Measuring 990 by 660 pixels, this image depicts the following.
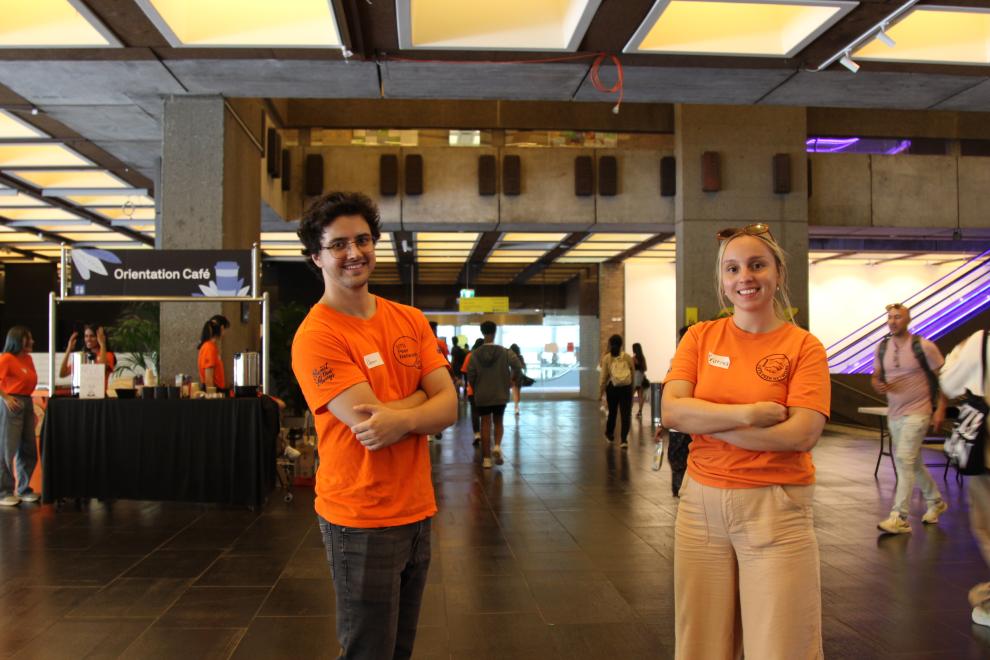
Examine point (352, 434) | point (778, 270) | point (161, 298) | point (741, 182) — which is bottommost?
point (352, 434)

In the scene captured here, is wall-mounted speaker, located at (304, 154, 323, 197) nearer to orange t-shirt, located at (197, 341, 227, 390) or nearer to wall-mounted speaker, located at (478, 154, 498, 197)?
wall-mounted speaker, located at (478, 154, 498, 197)

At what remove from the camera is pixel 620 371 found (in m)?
10.7

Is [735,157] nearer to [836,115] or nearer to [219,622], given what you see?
[836,115]

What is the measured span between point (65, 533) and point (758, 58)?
6843 millimetres

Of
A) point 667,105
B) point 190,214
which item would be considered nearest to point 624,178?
point 667,105

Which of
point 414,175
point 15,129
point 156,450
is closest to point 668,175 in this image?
point 414,175

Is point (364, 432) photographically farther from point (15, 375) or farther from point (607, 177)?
point (607, 177)

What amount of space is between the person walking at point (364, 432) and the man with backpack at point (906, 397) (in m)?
4.68

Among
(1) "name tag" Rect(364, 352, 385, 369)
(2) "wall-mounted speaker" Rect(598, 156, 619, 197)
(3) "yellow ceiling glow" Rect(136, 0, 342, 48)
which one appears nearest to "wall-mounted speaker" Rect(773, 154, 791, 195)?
(2) "wall-mounted speaker" Rect(598, 156, 619, 197)

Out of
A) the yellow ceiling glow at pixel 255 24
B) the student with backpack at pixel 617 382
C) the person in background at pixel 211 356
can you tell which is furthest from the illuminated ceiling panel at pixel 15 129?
the student with backpack at pixel 617 382

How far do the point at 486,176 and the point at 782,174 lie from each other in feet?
15.6

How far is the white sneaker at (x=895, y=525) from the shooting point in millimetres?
5504

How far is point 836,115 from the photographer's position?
1358cm

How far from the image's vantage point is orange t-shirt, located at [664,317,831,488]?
2031 millimetres
